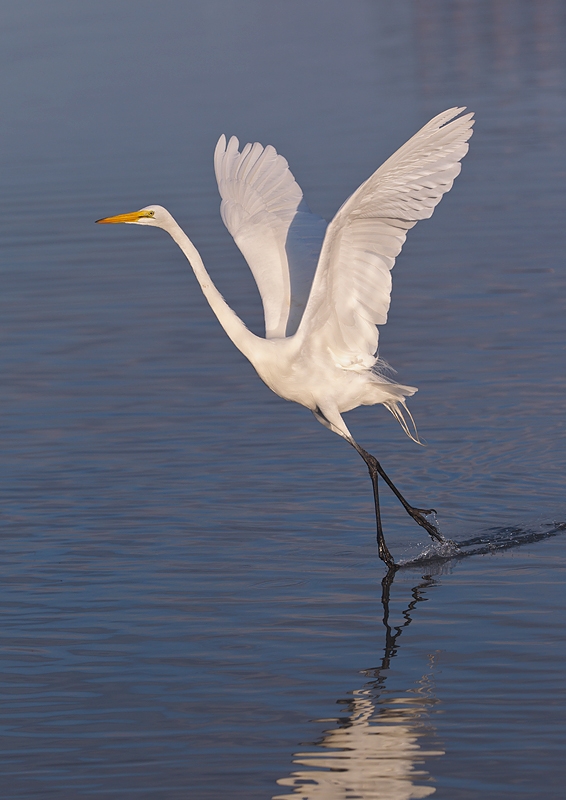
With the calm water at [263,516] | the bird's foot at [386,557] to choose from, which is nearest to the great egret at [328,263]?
the bird's foot at [386,557]

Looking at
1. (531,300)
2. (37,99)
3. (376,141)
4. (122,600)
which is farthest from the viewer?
(37,99)

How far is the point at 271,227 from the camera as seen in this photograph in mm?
9258

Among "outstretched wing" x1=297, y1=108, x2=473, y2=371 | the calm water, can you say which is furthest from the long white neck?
the calm water

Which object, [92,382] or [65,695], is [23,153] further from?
[65,695]

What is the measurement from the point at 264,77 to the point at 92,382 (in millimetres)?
18090

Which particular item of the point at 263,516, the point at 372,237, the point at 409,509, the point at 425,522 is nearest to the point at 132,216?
the point at 372,237

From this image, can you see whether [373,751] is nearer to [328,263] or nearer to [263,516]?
[328,263]

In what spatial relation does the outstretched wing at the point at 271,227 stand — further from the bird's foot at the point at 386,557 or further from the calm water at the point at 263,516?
the bird's foot at the point at 386,557

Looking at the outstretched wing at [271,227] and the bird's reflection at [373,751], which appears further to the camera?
the outstretched wing at [271,227]

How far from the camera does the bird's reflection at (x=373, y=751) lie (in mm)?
5469

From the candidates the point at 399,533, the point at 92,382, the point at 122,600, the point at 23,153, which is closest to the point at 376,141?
the point at 23,153

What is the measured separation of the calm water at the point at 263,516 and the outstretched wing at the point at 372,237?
3.62 feet

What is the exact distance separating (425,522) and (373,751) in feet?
8.19

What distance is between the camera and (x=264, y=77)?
28406mm
